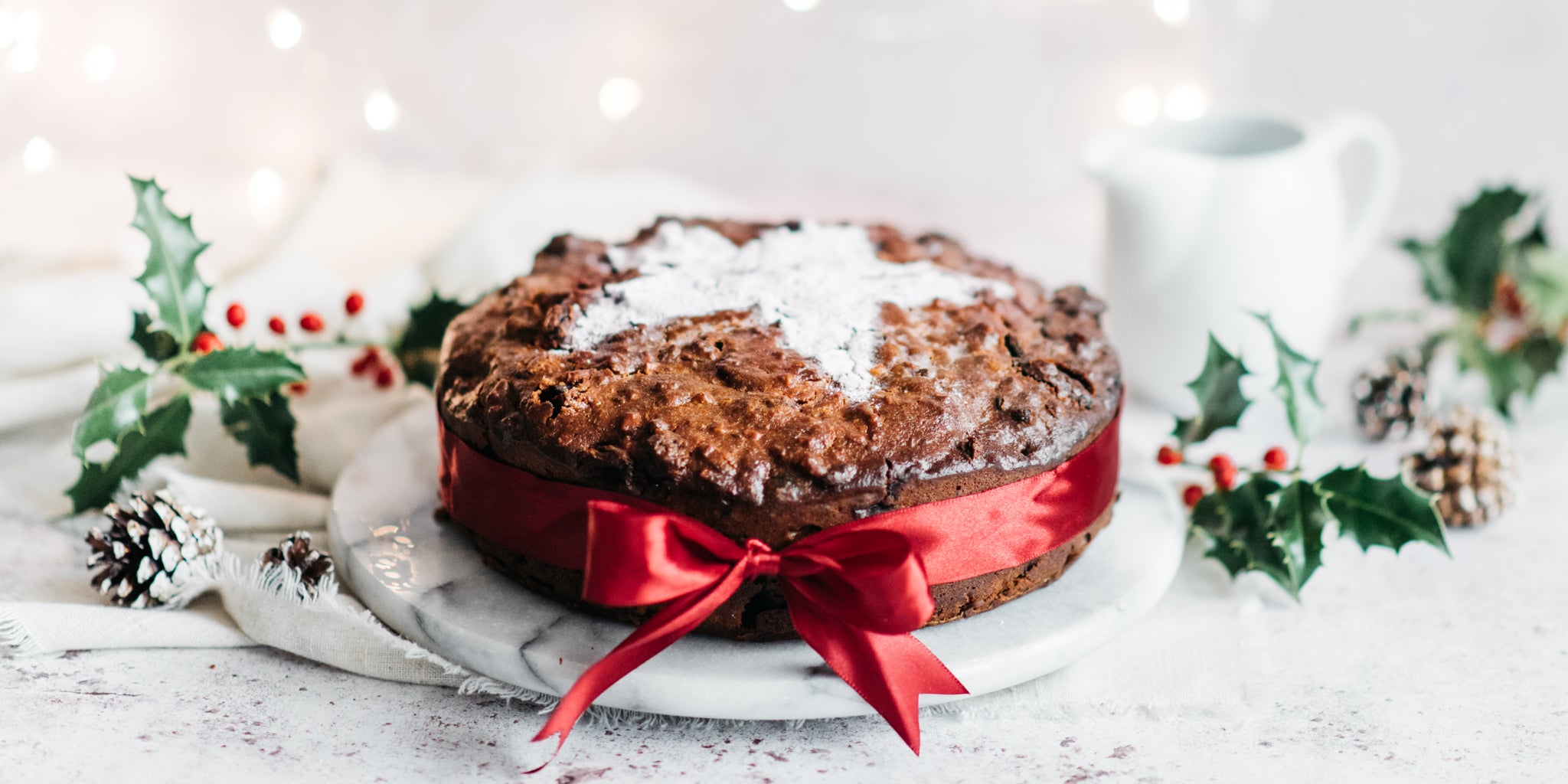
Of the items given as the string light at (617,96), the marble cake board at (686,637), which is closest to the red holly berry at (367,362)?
the marble cake board at (686,637)

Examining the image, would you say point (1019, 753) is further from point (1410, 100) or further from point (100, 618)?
point (1410, 100)

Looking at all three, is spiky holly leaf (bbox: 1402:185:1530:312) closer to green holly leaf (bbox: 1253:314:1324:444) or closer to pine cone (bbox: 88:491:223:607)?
green holly leaf (bbox: 1253:314:1324:444)

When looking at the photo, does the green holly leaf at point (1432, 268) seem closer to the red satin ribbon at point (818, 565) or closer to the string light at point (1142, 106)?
the string light at point (1142, 106)

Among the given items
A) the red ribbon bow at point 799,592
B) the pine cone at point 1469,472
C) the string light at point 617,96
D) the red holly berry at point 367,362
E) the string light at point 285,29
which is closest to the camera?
the red ribbon bow at point 799,592

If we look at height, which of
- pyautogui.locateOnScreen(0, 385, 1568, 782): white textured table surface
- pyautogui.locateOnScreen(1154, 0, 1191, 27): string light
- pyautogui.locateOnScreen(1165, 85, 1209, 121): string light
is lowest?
pyautogui.locateOnScreen(0, 385, 1568, 782): white textured table surface

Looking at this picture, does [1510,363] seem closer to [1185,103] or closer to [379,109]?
[1185,103]

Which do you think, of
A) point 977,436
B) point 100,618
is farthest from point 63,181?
point 977,436

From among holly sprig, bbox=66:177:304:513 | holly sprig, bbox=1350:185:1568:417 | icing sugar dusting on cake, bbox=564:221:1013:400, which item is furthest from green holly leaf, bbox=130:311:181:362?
holly sprig, bbox=1350:185:1568:417
